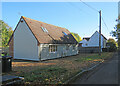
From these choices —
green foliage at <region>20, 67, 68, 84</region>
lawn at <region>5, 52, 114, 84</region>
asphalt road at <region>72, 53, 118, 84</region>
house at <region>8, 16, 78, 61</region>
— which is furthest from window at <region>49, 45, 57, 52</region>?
green foliage at <region>20, 67, 68, 84</region>

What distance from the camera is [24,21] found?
53.4 feet

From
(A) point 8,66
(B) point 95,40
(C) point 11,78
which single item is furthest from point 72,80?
(B) point 95,40

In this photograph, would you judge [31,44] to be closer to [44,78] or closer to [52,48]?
[52,48]

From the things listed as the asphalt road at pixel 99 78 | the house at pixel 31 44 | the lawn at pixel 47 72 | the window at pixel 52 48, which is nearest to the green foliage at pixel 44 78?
the lawn at pixel 47 72

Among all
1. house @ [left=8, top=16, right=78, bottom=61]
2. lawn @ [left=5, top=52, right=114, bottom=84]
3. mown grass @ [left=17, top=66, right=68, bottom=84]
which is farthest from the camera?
house @ [left=8, top=16, right=78, bottom=61]

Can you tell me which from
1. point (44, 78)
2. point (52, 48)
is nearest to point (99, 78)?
point (44, 78)

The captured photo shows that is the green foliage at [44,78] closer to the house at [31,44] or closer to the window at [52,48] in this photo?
the house at [31,44]

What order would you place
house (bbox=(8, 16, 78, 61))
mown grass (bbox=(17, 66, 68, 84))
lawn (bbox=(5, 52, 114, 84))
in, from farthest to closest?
house (bbox=(8, 16, 78, 61)) → lawn (bbox=(5, 52, 114, 84)) → mown grass (bbox=(17, 66, 68, 84))

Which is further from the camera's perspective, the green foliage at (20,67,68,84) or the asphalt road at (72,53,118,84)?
the asphalt road at (72,53,118,84)

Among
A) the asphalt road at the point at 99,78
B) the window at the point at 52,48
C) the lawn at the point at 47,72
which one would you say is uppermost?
the window at the point at 52,48

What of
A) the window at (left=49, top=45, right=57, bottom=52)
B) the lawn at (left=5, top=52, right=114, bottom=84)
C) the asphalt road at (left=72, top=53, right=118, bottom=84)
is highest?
the window at (left=49, top=45, right=57, bottom=52)

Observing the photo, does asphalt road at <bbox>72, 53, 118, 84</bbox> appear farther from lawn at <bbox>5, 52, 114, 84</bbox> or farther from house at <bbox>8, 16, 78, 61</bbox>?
house at <bbox>8, 16, 78, 61</bbox>

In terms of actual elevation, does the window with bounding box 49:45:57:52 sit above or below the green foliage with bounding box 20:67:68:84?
above

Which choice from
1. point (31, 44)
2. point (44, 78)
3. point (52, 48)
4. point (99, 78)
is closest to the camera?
point (44, 78)
